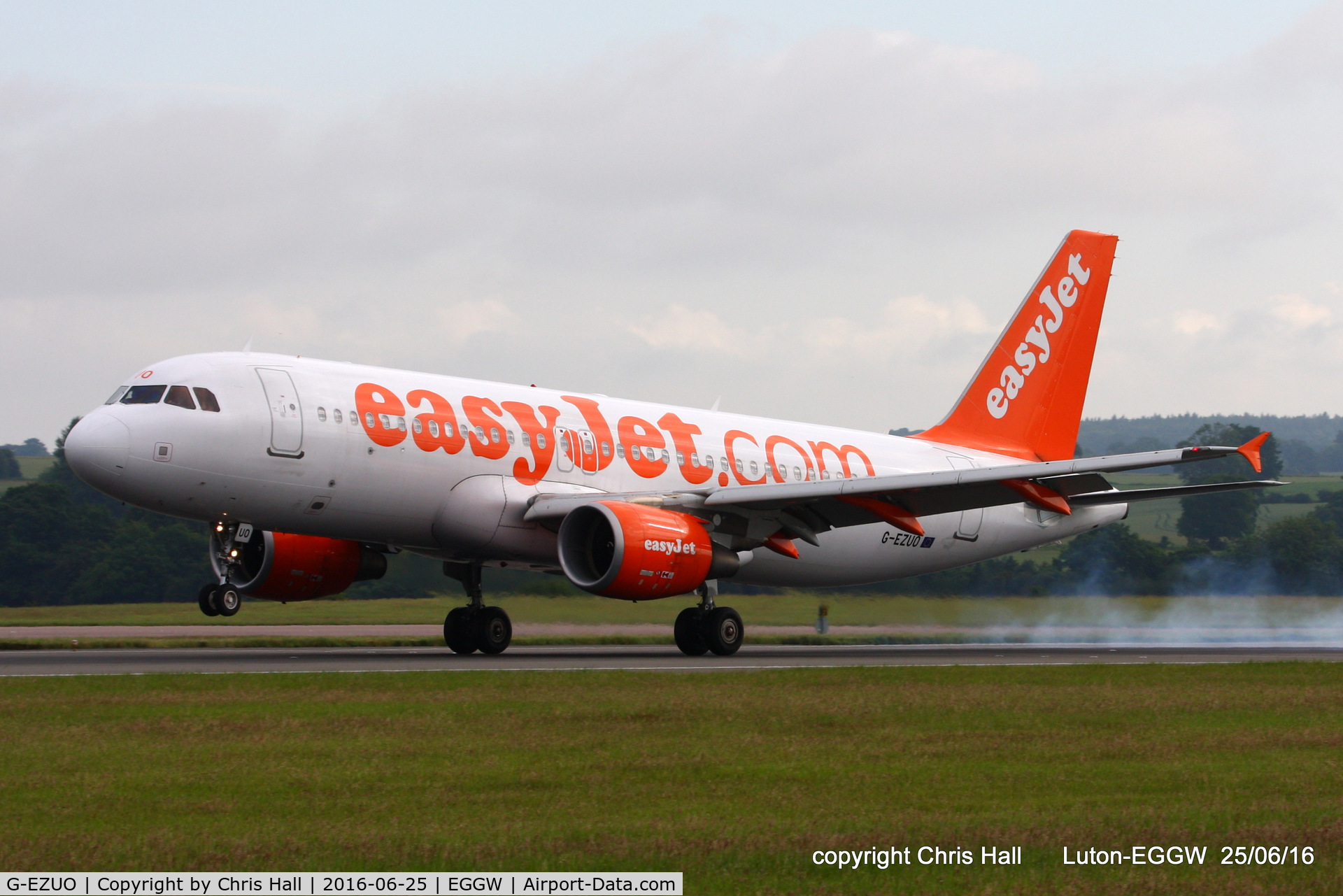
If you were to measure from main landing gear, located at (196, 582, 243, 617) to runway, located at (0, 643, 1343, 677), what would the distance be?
0.82 metres

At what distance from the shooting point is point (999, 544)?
3281 centimetres

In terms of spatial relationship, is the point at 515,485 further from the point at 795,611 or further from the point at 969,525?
the point at 969,525

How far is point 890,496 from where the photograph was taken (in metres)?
26.4

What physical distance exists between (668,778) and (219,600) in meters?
12.6

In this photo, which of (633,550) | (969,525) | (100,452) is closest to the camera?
(100,452)

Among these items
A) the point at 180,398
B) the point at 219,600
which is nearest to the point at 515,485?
the point at 219,600

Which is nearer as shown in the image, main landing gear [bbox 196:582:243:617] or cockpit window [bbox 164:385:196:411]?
main landing gear [bbox 196:582:243:617]

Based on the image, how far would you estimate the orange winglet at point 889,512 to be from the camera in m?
26.2

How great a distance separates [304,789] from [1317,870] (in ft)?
21.1

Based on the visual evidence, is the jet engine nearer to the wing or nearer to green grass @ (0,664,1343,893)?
the wing

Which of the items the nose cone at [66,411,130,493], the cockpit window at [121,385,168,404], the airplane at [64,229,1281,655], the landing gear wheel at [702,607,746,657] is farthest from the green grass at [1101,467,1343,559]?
the nose cone at [66,411,130,493]

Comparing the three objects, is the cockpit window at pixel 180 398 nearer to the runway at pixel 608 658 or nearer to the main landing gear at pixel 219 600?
the main landing gear at pixel 219 600

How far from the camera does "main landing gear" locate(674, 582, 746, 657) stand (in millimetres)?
26172

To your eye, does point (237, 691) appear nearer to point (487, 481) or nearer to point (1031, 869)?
point (487, 481)
